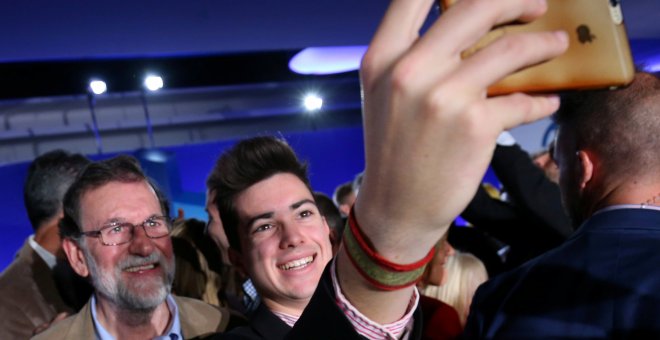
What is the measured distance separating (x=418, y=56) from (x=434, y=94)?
1.2 inches

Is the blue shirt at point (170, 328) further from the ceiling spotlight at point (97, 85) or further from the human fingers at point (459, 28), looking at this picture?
the ceiling spotlight at point (97, 85)

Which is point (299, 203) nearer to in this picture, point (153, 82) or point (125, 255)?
point (125, 255)

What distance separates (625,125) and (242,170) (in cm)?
108

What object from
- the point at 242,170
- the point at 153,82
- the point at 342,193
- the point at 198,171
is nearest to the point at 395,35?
the point at 242,170

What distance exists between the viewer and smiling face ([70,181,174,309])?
1.83 m

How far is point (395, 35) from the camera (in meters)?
0.47

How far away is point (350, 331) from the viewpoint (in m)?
0.64

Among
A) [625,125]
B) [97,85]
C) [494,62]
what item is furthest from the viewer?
[97,85]

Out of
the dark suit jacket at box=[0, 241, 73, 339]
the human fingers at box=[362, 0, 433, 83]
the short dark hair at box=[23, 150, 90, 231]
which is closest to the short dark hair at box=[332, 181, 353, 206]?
the short dark hair at box=[23, 150, 90, 231]

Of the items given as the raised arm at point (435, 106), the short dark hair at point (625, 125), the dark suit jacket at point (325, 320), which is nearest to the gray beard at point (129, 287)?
the dark suit jacket at point (325, 320)

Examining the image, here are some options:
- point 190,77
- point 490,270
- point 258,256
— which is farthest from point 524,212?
point 190,77

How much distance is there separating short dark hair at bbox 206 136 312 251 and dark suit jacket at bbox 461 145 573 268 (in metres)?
1.09

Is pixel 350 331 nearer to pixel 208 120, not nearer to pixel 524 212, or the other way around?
pixel 524 212

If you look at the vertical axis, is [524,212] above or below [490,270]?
above
